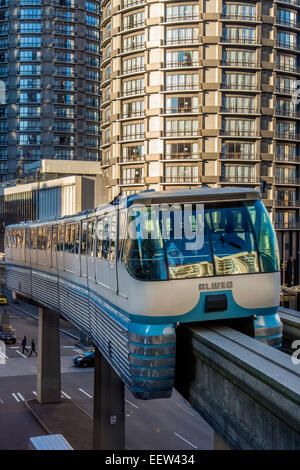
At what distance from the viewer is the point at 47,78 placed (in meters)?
105

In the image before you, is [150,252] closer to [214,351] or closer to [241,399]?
[214,351]

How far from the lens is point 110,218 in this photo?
15016 millimetres

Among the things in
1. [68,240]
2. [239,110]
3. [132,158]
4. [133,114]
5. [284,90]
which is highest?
[284,90]

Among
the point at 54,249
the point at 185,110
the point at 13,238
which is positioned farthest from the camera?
the point at 185,110

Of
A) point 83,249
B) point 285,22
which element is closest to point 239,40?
point 285,22

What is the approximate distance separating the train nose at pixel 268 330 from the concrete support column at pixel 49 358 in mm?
26665

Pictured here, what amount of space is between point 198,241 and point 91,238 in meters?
5.51

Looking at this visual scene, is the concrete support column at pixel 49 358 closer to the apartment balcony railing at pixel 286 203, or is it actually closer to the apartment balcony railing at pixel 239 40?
the apartment balcony railing at pixel 286 203

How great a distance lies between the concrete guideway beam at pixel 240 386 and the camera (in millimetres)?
8844

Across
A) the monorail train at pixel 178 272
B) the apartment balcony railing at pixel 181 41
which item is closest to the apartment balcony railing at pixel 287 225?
the apartment balcony railing at pixel 181 41

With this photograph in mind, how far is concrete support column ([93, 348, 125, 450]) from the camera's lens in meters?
25.5

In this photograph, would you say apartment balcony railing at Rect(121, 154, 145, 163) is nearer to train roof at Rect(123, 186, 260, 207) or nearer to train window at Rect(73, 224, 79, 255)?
train window at Rect(73, 224, 79, 255)

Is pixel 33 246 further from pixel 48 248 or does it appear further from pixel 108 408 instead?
pixel 108 408

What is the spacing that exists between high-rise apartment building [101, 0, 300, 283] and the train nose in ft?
155
